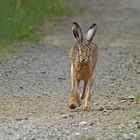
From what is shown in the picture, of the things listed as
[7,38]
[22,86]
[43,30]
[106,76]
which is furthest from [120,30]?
[22,86]

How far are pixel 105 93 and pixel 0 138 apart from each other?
3.54 metres

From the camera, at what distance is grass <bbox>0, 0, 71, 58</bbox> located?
57.1 ft

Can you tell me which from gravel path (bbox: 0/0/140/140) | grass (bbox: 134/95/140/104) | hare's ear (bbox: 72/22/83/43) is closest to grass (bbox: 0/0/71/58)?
gravel path (bbox: 0/0/140/140)

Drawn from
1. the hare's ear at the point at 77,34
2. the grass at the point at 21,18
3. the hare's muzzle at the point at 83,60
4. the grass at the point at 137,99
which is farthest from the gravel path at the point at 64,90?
the hare's ear at the point at 77,34

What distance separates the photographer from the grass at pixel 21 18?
57.1 feet

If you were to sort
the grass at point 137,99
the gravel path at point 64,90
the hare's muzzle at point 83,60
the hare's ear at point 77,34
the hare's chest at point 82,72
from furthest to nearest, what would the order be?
1. the grass at point 137,99
2. the hare's ear at point 77,34
3. the hare's chest at point 82,72
4. the hare's muzzle at point 83,60
5. the gravel path at point 64,90

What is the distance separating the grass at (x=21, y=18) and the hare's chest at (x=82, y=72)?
19.1ft

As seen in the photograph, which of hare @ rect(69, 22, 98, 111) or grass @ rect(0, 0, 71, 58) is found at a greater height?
grass @ rect(0, 0, 71, 58)

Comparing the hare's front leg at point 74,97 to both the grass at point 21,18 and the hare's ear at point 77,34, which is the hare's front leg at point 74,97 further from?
the grass at point 21,18

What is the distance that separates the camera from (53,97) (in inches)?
448

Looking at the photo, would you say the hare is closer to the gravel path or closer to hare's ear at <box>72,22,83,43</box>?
hare's ear at <box>72,22,83,43</box>

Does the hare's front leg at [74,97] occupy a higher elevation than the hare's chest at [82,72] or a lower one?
lower

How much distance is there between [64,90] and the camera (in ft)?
39.6

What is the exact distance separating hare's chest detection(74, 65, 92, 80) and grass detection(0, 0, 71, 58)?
19.1 feet
